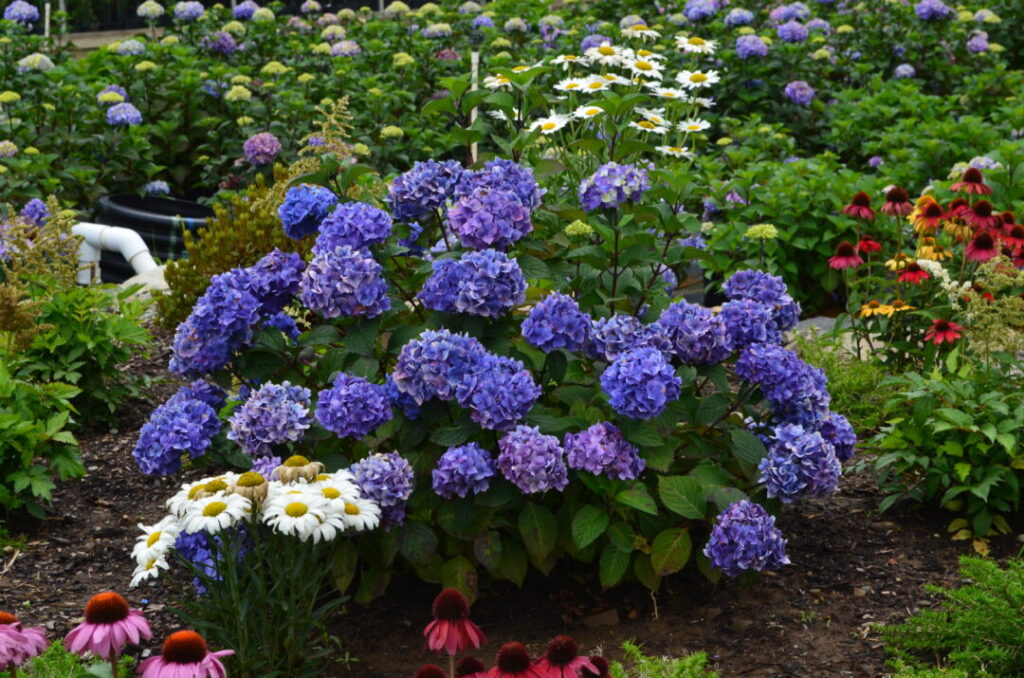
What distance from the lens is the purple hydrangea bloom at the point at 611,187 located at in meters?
3.74

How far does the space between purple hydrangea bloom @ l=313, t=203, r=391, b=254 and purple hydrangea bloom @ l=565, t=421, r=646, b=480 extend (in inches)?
30.7

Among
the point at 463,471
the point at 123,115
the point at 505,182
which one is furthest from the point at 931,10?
the point at 463,471

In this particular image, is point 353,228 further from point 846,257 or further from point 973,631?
point 846,257

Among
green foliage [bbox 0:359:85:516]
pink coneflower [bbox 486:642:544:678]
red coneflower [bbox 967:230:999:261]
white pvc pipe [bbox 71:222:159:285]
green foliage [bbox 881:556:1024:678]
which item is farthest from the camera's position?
white pvc pipe [bbox 71:222:159:285]

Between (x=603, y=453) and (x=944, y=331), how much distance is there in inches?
72.9

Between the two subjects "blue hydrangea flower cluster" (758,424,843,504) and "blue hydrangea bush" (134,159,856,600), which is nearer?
"blue hydrangea bush" (134,159,856,600)

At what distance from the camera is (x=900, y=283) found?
17.2ft

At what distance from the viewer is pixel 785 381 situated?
3.49 metres

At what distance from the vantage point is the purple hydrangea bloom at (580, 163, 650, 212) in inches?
147

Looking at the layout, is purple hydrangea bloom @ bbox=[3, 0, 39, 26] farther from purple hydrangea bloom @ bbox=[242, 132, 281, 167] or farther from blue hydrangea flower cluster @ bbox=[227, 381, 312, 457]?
blue hydrangea flower cluster @ bbox=[227, 381, 312, 457]

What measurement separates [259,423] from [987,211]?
10.2 feet

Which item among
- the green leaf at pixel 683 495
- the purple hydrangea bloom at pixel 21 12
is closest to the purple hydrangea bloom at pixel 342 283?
the green leaf at pixel 683 495

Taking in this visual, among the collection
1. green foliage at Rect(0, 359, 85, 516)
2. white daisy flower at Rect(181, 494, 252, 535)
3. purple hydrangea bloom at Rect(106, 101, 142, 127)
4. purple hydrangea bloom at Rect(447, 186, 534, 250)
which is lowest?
purple hydrangea bloom at Rect(106, 101, 142, 127)

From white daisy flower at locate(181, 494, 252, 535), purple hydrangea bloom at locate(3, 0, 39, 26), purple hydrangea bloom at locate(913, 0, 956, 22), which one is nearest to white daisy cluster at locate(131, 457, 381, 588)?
white daisy flower at locate(181, 494, 252, 535)
